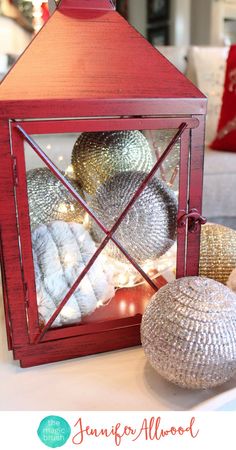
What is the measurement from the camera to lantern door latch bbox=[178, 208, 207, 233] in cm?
45

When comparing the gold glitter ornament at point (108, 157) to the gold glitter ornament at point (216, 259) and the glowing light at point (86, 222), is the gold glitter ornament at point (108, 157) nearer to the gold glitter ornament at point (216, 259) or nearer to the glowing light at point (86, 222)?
the glowing light at point (86, 222)

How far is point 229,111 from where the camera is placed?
144cm

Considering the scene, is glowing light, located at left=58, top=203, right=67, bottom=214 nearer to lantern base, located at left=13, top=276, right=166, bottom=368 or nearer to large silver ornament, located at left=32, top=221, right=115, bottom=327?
large silver ornament, located at left=32, top=221, right=115, bottom=327

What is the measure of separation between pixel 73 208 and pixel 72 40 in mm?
169

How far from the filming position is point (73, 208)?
17.7 inches

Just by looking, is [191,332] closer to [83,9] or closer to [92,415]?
[92,415]

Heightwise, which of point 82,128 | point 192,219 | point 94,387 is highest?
point 82,128

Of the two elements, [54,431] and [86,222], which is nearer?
[54,431]

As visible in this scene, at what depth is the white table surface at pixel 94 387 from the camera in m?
0.40

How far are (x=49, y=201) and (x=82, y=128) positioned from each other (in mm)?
95

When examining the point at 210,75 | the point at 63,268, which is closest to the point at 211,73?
the point at 210,75

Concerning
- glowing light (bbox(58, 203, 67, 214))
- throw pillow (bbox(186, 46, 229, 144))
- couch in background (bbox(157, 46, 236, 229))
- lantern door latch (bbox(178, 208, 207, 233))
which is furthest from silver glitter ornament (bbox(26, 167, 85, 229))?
throw pillow (bbox(186, 46, 229, 144))

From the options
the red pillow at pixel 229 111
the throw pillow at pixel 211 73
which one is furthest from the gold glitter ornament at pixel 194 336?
the throw pillow at pixel 211 73

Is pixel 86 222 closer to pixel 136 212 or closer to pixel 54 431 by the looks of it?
pixel 136 212
